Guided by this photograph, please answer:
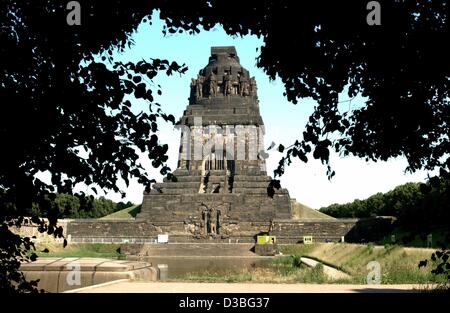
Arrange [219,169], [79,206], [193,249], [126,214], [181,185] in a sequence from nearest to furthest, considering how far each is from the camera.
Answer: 1. [79,206]
2. [193,249]
3. [181,185]
4. [219,169]
5. [126,214]

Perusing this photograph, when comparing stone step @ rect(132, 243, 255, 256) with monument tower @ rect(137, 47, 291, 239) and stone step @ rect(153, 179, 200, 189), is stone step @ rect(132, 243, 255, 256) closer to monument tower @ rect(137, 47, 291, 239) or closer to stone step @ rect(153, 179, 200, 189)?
monument tower @ rect(137, 47, 291, 239)

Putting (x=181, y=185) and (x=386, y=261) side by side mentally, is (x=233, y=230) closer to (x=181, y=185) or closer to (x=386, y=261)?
(x=181, y=185)

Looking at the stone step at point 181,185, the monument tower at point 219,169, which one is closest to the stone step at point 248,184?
the monument tower at point 219,169

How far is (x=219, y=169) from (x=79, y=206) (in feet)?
163

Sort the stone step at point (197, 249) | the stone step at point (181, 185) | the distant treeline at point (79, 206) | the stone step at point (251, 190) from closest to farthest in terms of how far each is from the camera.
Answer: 1. the distant treeline at point (79, 206)
2. the stone step at point (197, 249)
3. the stone step at point (251, 190)
4. the stone step at point (181, 185)

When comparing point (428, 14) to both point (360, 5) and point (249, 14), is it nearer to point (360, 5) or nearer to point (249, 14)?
point (360, 5)

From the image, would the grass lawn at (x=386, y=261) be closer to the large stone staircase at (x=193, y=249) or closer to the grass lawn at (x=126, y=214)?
the large stone staircase at (x=193, y=249)

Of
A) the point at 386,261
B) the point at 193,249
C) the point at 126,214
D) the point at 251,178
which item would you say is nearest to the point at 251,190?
the point at 251,178

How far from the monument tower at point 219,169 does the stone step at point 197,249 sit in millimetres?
4011

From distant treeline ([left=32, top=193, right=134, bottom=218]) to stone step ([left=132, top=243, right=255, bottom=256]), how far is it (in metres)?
5.73

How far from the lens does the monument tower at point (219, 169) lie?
45562 mm

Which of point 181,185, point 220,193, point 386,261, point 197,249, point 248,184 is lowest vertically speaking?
point 197,249

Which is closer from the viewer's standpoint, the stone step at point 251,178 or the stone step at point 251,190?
Answer: the stone step at point 251,190

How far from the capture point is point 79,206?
18.7 feet
